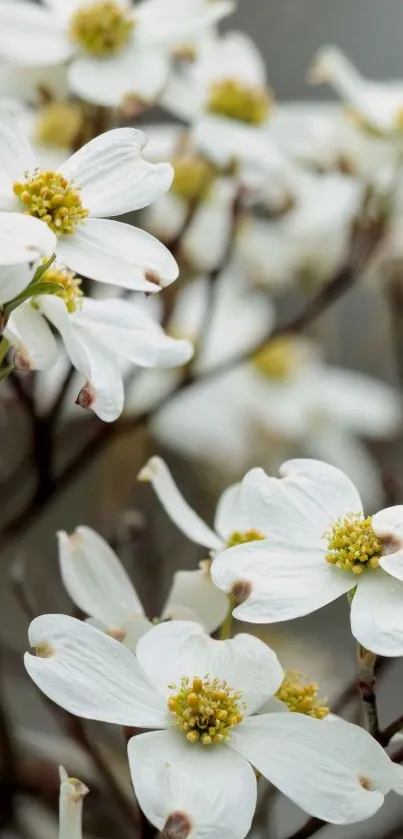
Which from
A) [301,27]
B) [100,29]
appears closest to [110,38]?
[100,29]

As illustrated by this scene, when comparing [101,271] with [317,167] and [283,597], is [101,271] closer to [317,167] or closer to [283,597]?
[283,597]

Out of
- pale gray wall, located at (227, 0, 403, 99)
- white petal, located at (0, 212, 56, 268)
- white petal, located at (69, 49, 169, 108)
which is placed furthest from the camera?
pale gray wall, located at (227, 0, 403, 99)

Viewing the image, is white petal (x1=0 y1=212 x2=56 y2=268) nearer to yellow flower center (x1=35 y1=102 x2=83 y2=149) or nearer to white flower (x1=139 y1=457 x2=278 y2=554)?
white flower (x1=139 y1=457 x2=278 y2=554)

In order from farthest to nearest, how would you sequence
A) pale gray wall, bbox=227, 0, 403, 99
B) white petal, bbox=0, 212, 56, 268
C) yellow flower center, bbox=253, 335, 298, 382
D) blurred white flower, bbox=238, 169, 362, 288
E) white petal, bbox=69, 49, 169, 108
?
pale gray wall, bbox=227, 0, 403, 99 < yellow flower center, bbox=253, 335, 298, 382 < blurred white flower, bbox=238, 169, 362, 288 < white petal, bbox=69, 49, 169, 108 < white petal, bbox=0, 212, 56, 268

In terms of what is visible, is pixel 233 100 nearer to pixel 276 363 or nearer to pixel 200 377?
pixel 200 377

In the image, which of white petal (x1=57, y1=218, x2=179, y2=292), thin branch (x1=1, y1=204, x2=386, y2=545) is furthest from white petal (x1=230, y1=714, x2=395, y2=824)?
thin branch (x1=1, y1=204, x2=386, y2=545)

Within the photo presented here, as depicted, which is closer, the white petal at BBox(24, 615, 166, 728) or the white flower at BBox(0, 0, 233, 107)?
the white petal at BBox(24, 615, 166, 728)

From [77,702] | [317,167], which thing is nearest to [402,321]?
[317,167]
